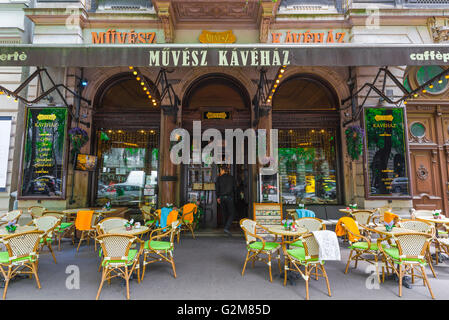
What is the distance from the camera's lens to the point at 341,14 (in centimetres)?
802

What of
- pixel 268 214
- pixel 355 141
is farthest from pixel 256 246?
pixel 355 141

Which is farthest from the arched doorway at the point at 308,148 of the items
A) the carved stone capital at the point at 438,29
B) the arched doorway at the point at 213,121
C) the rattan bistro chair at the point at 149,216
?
the rattan bistro chair at the point at 149,216

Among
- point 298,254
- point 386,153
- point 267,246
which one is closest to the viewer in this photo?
point 298,254

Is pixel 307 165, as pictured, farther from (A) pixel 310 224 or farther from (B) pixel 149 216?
(B) pixel 149 216

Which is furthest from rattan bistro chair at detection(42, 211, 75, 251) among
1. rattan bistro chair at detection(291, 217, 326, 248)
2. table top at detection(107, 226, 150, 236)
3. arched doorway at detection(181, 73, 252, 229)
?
rattan bistro chair at detection(291, 217, 326, 248)

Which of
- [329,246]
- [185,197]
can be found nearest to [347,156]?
[329,246]

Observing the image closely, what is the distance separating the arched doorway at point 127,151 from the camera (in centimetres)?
862

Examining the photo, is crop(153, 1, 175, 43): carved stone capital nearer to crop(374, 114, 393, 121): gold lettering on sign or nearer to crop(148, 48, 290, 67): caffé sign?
crop(148, 48, 290, 67): caffé sign

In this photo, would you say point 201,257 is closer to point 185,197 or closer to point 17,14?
point 185,197

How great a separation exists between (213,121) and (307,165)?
151 inches

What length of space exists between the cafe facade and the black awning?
153cm

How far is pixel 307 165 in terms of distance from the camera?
8.55 m

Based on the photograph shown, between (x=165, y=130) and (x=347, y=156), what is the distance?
251 inches
